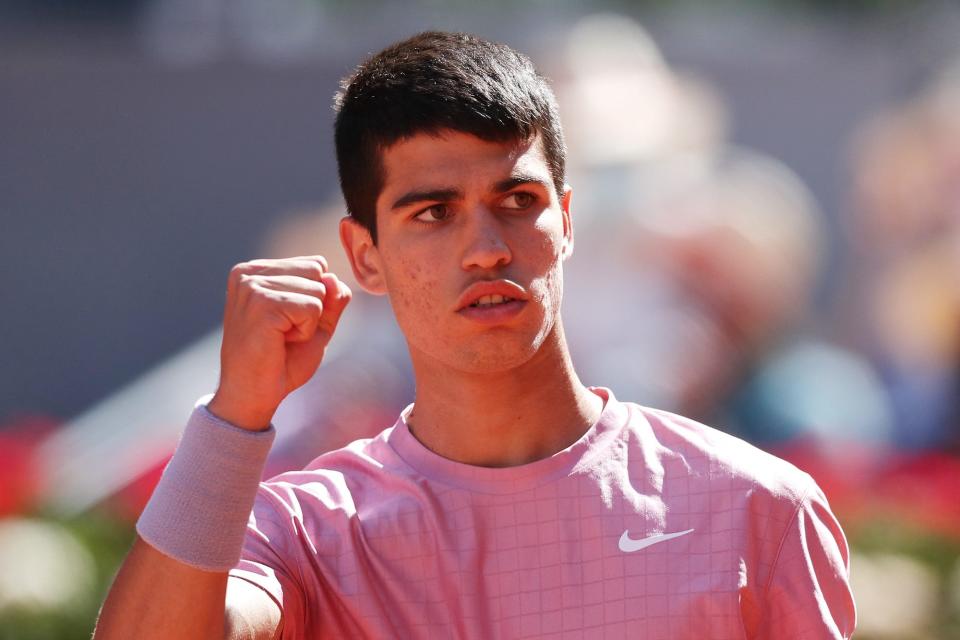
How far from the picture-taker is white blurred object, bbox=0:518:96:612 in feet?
15.6

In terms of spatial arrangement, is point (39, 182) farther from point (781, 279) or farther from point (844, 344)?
point (844, 344)

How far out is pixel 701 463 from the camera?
8.69 ft

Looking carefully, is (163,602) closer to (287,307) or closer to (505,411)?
(287,307)

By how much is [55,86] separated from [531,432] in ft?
21.6

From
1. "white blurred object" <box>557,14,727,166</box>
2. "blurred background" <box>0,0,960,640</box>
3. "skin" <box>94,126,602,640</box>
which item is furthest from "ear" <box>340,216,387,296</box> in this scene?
"white blurred object" <box>557,14,727,166</box>

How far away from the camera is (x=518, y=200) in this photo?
272 centimetres

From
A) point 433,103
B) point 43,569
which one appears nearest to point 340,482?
point 433,103

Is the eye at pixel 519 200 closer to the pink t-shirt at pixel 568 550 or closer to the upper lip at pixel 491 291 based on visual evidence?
the upper lip at pixel 491 291

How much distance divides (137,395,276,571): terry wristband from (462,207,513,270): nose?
475mm

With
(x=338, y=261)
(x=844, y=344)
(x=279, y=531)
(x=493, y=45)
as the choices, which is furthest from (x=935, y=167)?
(x=279, y=531)

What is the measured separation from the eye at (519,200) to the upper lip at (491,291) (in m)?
0.15

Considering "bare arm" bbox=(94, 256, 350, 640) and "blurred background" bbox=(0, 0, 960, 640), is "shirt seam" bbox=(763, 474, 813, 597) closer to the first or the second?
"bare arm" bbox=(94, 256, 350, 640)

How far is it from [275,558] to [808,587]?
2.89ft

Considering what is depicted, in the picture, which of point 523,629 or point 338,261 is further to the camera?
point 338,261
